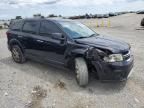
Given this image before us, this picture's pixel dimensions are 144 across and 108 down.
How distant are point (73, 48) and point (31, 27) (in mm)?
2358

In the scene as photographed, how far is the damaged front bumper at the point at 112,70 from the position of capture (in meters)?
5.65

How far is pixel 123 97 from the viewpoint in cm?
555

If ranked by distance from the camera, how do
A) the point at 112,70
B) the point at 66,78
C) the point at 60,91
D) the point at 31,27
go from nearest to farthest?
the point at 112,70 → the point at 60,91 → the point at 66,78 → the point at 31,27

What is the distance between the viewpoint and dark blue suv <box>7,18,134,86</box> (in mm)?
5734

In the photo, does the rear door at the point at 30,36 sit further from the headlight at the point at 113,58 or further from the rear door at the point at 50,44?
the headlight at the point at 113,58

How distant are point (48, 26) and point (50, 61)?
3.59 ft

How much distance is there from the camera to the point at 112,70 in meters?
5.66

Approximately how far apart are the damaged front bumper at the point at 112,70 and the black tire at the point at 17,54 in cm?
352

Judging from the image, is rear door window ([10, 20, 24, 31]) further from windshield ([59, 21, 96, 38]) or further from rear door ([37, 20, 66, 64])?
windshield ([59, 21, 96, 38])

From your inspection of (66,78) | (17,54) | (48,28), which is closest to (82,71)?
(66,78)

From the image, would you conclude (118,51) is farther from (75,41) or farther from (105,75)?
(75,41)

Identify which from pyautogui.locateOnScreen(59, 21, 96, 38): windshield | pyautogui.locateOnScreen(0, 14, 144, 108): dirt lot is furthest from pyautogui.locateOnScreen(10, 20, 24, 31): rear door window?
pyautogui.locateOnScreen(59, 21, 96, 38): windshield

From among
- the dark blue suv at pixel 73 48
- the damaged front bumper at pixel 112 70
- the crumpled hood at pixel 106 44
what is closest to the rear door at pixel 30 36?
the dark blue suv at pixel 73 48

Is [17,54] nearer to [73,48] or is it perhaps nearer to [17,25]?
[17,25]
